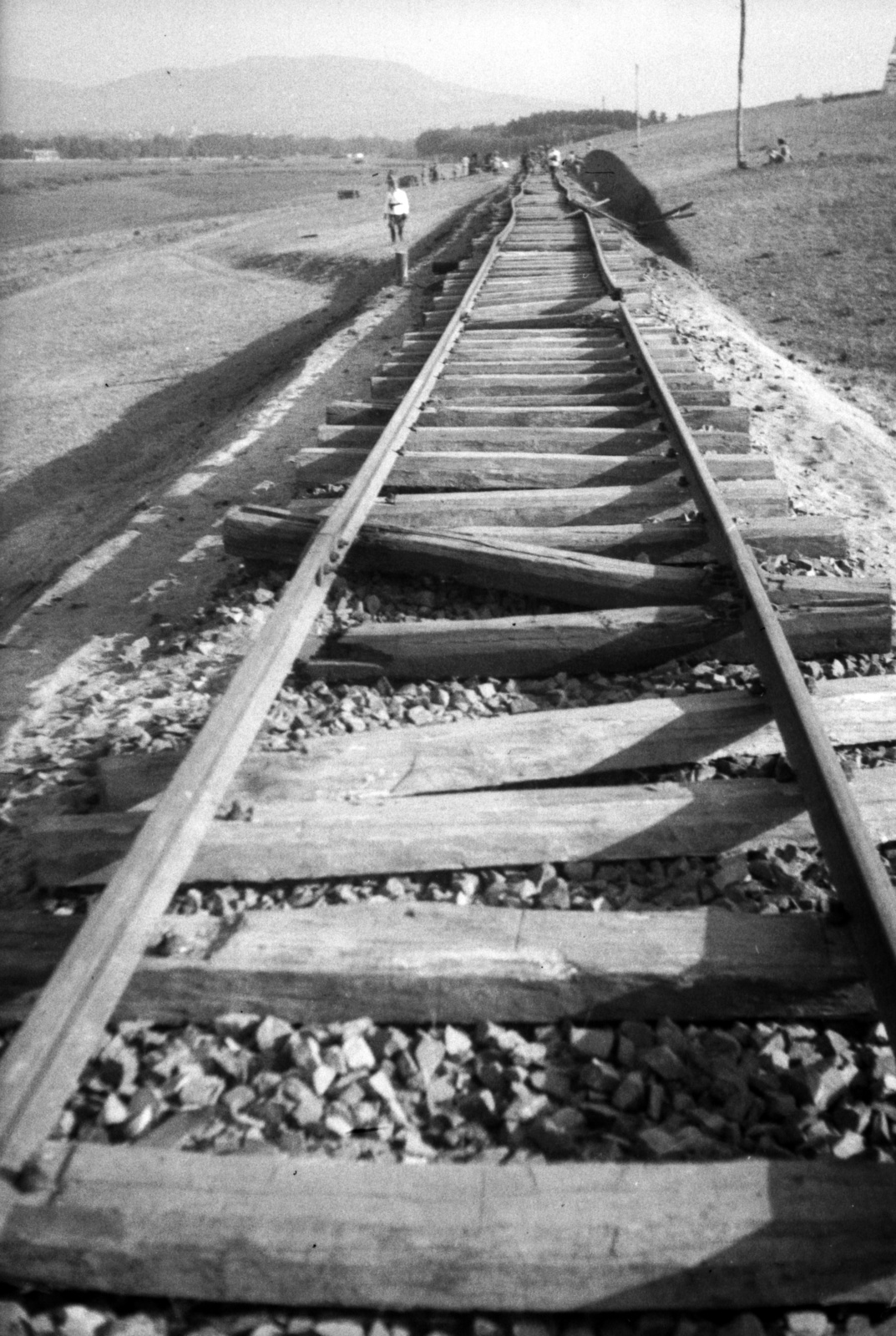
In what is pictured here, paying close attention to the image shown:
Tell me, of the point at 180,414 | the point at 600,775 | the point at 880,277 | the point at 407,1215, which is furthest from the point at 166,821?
the point at 880,277

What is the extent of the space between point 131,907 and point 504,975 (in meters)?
0.79

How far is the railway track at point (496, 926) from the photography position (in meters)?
1.61

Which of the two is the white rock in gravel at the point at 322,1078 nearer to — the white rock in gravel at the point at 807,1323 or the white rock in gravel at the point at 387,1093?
the white rock in gravel at the point at 387,1093

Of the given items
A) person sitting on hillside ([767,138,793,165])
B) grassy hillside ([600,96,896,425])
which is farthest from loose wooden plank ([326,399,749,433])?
person sitting on hillside ([767,138,793,165])

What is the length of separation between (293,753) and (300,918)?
2.55 ft

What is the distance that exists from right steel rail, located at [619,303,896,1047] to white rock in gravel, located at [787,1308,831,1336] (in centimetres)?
46

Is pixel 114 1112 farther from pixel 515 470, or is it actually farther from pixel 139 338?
pixel 139 338

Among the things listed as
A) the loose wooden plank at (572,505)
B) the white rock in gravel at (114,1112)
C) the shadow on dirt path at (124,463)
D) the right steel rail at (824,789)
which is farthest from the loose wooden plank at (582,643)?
the shadow on dirt path at (124,463)

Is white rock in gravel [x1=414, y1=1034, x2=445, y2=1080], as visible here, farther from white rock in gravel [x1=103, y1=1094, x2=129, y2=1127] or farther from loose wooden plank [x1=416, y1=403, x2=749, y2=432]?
loose wooden plank [x1=416, y1=403, x2=749, y2=432]

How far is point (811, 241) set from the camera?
17094mm

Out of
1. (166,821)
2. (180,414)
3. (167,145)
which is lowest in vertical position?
(180,414)

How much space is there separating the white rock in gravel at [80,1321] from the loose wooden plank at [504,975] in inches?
22.6

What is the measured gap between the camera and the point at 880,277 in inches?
561

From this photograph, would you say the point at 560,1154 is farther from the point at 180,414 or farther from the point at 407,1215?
the point at 180,414
